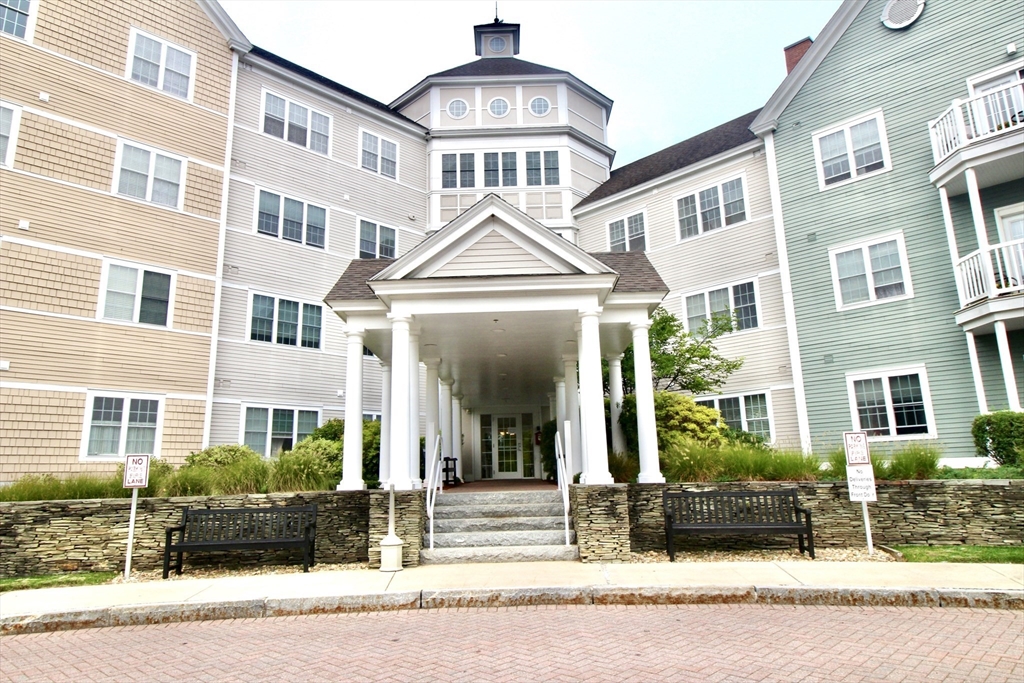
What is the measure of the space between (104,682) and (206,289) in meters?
14.5

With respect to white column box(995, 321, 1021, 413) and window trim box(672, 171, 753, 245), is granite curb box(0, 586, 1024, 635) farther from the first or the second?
window trim box(672, 171, 753, 245)

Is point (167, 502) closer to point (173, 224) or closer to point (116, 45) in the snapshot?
point (173, 224)

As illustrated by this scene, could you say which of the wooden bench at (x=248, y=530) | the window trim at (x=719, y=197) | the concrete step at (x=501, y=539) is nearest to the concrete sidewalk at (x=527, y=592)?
the wooden bench at (x=248, y=530)

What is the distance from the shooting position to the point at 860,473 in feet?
30.7

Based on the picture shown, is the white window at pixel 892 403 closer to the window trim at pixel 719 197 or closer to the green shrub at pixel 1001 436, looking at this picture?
the green shrub at pixel 1001 436

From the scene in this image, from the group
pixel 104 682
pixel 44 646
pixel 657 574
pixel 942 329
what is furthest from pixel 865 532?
pixel 44 646

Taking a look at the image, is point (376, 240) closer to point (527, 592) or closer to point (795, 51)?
point (795, 51)

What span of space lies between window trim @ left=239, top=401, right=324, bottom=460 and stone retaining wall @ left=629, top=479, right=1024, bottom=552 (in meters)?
11.3

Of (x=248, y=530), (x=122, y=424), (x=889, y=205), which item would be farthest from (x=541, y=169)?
(x=248, y=530)

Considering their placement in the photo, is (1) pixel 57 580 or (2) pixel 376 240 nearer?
(1) pixel 57 580

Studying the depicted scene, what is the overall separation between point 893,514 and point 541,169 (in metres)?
19.0

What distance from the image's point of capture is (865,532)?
954 centimetres

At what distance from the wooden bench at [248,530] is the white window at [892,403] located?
14.2 meters

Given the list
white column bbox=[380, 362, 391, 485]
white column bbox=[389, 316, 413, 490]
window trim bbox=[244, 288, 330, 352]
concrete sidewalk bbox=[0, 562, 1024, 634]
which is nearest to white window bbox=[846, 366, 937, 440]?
concrete sidewalk bbox=[0, 562, 1024, 634]
